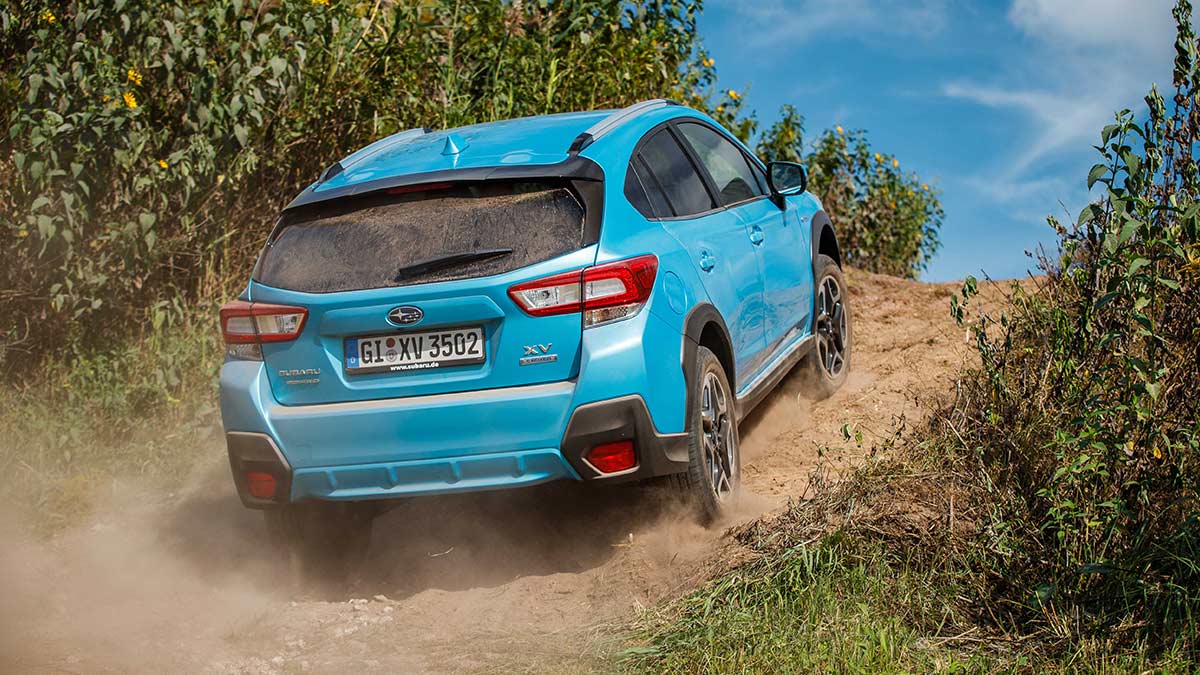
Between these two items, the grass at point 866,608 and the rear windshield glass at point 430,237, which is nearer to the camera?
the grass at point 866,608

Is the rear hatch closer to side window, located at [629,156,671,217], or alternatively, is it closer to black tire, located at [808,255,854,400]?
side window, located at [629,156,671,217]

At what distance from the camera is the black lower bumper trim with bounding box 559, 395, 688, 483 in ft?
15.6

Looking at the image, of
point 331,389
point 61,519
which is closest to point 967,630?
point 331,389

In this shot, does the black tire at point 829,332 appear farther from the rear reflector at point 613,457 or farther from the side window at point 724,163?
the rear reflector at point 613,457

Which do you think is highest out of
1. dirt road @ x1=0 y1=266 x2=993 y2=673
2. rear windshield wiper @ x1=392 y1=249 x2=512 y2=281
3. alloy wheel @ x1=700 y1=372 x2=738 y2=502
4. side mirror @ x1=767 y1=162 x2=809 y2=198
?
side mirror @ x1=767 y1=162 x2=809 y2=198

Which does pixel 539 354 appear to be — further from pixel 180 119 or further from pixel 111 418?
pixel 180 119

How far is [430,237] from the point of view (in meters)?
4.94

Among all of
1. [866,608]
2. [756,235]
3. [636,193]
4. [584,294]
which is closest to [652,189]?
[636,193]

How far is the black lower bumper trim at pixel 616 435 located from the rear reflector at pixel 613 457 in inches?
0.7

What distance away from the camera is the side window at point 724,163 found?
6.37 m

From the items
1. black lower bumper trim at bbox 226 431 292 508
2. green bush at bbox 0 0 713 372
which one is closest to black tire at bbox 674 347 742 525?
black lower bumper trim at bbox 226 431 292 508

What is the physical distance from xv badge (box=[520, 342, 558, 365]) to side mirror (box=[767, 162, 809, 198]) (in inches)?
101

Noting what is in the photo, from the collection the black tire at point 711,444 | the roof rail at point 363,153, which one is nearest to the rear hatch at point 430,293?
the roof rail at point 363,153

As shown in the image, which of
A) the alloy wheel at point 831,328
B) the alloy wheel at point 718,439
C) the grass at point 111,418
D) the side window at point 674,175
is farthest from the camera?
the alloy wheel at point 831,328
